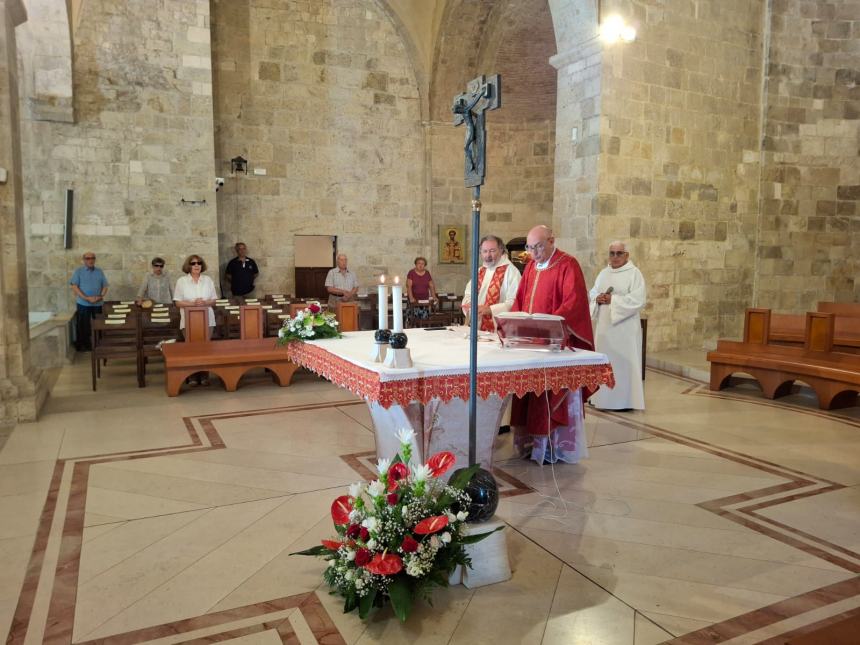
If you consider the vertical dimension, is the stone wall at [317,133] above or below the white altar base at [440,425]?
above

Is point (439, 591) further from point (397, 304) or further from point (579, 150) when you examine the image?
point (579, 150)

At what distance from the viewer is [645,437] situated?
5.90m

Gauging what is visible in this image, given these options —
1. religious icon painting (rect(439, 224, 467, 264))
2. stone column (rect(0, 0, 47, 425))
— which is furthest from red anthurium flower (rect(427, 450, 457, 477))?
religious icon painting (rect(439, 224, 467, 264))

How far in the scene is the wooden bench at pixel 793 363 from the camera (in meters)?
6.83

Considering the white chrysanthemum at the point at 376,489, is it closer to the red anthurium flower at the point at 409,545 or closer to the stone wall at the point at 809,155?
the red anthurium flower at the point at 409,545

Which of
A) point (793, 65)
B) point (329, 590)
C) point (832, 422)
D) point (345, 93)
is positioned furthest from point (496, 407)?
point (345, 93)

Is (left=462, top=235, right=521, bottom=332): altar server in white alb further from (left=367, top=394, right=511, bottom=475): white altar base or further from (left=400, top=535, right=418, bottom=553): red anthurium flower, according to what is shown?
(left=400, top=535, right=418, bottom=553): red anthurium flower

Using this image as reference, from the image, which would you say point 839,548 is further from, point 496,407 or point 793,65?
point 793,65

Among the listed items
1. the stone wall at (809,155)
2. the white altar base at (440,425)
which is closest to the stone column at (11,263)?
the white altar base at (440,425)

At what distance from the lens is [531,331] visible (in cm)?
457

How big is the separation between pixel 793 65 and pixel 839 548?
33.9 ft

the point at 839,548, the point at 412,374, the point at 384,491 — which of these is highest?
the point at 412,374

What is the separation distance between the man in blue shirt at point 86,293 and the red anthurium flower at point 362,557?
9184mm

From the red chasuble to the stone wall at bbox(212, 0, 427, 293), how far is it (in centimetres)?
936
